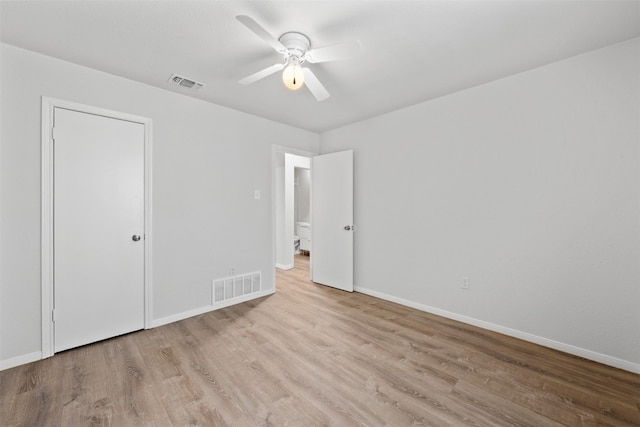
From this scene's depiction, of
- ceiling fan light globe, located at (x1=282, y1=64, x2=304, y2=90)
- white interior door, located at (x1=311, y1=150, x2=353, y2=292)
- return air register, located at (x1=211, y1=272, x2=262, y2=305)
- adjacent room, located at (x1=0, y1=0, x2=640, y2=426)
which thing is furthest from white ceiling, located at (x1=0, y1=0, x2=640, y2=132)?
return air register, located at (x1=211, y1=272, x2=262, y2=305)

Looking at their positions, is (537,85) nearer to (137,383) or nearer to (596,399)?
(596,399)

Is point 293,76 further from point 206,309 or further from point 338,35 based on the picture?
Result: point 206,309

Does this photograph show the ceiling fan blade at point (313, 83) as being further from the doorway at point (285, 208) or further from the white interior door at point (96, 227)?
the doorway at point (285, 208)

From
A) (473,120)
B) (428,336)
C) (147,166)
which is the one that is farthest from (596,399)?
(147,166)

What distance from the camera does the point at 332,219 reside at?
170 inches

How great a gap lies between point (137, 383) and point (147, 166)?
1979 millimetres

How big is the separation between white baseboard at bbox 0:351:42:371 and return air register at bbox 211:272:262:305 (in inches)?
59.4

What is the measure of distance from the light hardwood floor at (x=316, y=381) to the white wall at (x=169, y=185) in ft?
1.56

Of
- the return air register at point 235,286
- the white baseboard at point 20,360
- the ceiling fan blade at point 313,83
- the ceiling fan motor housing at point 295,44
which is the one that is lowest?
the white baseboard at point 20,360

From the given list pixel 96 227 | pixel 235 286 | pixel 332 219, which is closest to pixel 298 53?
pixel 96 227

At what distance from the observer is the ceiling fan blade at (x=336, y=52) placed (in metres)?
→ 1.74

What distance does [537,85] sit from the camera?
8.29ft

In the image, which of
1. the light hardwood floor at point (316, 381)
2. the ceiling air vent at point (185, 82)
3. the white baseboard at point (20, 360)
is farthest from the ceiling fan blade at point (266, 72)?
the white baseboard at point (20, 360)

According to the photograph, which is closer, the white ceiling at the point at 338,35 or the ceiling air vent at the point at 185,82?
the white ceiling at the point at 338,35
